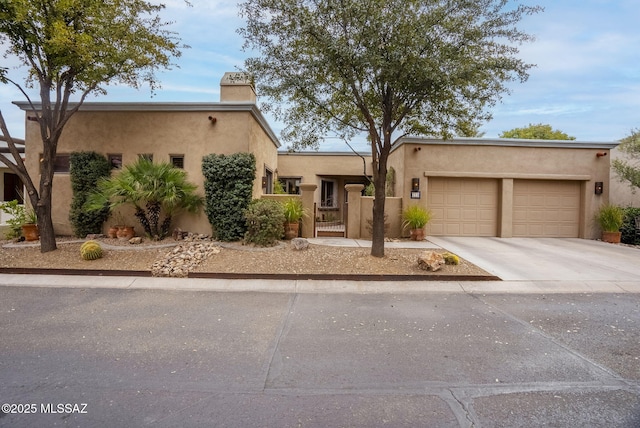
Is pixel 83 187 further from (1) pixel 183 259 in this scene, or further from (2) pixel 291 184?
(2) pixel 291 184

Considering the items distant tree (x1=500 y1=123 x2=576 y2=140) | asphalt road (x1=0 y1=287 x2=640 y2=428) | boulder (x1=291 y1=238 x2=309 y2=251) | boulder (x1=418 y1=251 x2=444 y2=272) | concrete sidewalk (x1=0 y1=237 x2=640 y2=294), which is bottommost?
asphalt road (x1=0 y1=287 x2=640 y2=428)

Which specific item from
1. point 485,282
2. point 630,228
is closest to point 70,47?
point 485,282

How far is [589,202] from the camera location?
12711 millimetres

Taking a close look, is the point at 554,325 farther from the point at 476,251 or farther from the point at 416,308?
the point at 476,251

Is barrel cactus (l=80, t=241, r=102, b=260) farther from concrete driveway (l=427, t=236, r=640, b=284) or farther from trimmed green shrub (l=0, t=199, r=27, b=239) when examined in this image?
concrete driveway (l=427, t=236, r=640, b=284)

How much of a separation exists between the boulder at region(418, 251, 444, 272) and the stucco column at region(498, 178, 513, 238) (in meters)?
6.42

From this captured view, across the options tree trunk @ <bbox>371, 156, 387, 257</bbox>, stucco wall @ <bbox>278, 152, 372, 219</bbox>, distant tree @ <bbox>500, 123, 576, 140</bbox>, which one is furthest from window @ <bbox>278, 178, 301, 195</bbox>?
distant tree @ <bbox>500, 123, 576, 140</bbox>

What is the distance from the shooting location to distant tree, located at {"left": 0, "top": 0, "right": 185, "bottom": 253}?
7469mm

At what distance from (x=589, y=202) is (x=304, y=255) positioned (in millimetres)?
11330

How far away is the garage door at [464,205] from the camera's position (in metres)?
12.7

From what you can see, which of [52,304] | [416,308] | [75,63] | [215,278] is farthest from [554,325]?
[75,63]

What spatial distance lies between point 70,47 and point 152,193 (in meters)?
3.66

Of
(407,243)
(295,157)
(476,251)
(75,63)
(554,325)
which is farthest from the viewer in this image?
(295,157)

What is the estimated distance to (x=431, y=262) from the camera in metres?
7.35
